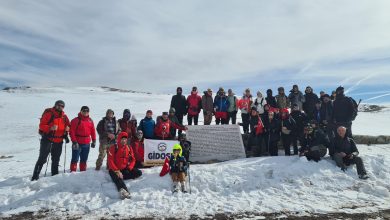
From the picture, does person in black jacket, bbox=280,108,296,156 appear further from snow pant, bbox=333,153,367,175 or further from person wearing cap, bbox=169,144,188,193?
person wearing cap, bbox=169,144,188,193

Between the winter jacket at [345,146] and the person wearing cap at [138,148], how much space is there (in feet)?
20.8

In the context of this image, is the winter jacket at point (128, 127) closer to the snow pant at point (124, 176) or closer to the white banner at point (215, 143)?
the snow pant at point (124, 176)

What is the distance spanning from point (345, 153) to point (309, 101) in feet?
11.3

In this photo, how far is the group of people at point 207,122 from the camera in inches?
377

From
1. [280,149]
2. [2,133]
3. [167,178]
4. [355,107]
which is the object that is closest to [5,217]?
[167,178]

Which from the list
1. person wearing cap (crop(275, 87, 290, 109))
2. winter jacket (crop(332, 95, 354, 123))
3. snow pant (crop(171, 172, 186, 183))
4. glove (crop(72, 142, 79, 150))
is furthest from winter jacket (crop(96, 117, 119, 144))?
winter jacket (crop(332, 95, 354, 123))

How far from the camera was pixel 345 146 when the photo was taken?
10.4 m

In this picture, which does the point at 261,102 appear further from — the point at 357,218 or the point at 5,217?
the point at 5,217

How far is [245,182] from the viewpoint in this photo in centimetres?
950

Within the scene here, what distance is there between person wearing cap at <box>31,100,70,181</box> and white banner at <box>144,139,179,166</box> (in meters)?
2.71

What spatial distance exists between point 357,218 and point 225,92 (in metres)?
7.40

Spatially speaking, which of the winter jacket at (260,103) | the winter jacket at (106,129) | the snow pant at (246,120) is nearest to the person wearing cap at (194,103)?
the snow pant at (246,120)

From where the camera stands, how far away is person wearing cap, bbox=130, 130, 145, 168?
10828 mm

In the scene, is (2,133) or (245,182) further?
(2,133)
